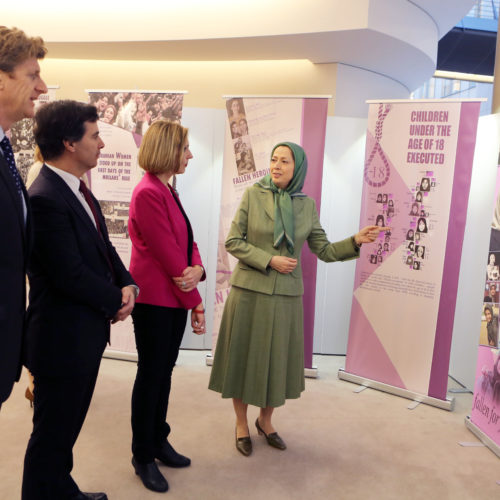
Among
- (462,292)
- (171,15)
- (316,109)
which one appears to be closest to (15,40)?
(316,109)

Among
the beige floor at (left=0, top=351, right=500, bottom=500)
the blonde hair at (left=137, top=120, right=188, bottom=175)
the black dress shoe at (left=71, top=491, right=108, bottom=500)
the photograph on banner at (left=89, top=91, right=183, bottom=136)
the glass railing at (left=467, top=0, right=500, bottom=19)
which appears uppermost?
the glass railing at (left=467, top=0, right=500, bottom=19)

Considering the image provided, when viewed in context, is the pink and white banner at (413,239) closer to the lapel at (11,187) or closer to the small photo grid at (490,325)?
the small photo grid at (490,325)

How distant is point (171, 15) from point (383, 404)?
3607mm

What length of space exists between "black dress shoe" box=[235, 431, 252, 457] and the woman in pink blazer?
56 centimetres

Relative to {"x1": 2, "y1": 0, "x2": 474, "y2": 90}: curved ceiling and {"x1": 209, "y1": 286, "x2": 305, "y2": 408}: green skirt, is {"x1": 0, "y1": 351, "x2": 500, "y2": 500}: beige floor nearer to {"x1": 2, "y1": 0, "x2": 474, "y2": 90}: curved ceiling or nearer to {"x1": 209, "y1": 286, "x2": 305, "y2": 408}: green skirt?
{"x1": 209, "y1": 286, "x2": 305, "y2": 408}: green skirt

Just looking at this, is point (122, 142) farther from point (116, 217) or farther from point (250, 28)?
point (250, 28)

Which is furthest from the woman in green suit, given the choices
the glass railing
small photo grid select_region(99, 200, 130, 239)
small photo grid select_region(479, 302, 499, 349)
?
the glass railing

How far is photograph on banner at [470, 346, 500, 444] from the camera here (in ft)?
10.2

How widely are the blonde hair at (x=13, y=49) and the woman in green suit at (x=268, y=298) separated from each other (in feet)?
5.27

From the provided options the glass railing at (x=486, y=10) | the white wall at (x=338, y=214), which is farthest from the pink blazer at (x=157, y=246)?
the glass railing at (x=486, y=10)

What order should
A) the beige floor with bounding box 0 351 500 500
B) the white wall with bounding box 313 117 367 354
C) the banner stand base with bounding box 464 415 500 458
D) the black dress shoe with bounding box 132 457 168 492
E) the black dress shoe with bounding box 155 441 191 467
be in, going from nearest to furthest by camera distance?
1. the black dress shoe with bounding box 132 457 168 492
2. the beige floor with bounding box 0 351 500 500
3. the black dress shoe with bounding box 155 441 191 467
4. the banner stand base with bounding box 464 415 500 458
5. the white wall with bounding box 313 117 367 354

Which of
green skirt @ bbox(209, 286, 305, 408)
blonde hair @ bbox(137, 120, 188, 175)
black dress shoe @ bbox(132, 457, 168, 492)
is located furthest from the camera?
green skirt @ bbox(209, 286, 305, 408)

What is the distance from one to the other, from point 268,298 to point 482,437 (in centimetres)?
169

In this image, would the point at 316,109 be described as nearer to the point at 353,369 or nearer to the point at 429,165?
the point at 429,165
